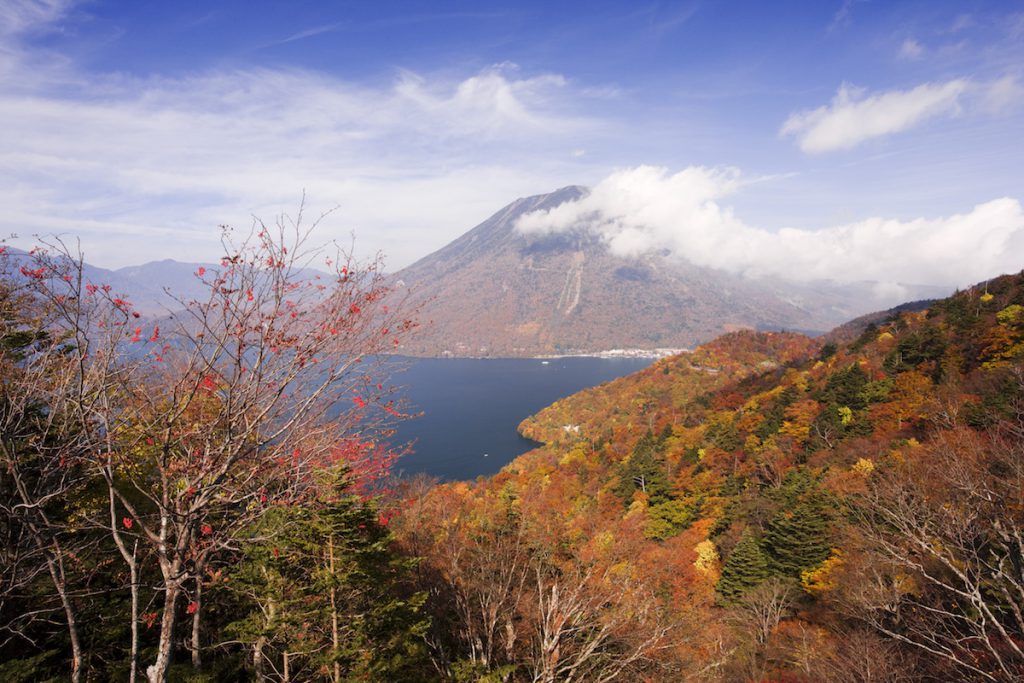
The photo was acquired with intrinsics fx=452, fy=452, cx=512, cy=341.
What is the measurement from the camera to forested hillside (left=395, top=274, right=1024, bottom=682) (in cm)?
730

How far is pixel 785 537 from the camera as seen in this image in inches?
663

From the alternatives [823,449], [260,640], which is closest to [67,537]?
[260,640]

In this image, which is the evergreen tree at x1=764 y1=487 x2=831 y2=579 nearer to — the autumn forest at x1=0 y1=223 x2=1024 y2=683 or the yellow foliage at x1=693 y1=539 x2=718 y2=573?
the autumn forest at x1=0 y1=223 x2=1024 y2=683

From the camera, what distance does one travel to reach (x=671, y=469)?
33.1 meters

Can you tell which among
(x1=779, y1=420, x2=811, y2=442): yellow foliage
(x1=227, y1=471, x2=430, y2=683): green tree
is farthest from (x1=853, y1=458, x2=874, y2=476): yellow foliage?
(x1=227, y1=471, x2=430, y2=683): green tree

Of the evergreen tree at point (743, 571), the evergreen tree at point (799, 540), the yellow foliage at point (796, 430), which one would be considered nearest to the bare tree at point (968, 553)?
the evergreen tree at point (799, 540)

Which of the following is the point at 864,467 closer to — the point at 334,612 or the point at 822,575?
the point at 822,575

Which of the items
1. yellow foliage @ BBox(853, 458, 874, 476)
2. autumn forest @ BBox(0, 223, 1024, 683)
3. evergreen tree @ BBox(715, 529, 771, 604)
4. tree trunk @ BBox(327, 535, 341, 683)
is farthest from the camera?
yellow foliage @ BBox(853, 458, 874, 476)

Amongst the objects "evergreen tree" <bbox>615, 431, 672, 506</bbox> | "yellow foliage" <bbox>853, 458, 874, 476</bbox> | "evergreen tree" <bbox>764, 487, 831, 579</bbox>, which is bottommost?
"evergreen tree" <bbox>615, 431, 672, 506</bbox>

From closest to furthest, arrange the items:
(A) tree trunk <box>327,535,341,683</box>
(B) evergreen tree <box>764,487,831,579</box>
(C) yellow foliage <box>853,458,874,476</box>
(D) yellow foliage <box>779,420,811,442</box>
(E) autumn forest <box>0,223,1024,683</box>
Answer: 1. (E) autumn forest <box>0,223,1024,683</box>
2. (A) tree trunk <box>327,535,341,683</box>
3. (B) evergreen tree <box>764,487,831,579</box>
4. (C) yellow foliage <box>853,458,874,476</box>
5. (D) yellow foliage <box>779,420,811,442</box>

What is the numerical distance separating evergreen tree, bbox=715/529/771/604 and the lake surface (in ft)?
46.5

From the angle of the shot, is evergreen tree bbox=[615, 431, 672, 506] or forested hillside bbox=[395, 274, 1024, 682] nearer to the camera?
forested hillside bbox=[395, 274, 1024, 682]

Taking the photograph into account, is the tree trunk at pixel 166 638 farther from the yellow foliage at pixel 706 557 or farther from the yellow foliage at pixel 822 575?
the yellow foliage at pixel 706 557

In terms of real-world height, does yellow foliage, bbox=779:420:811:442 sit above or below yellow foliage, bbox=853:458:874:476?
below
